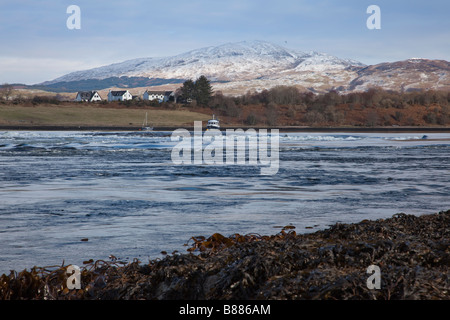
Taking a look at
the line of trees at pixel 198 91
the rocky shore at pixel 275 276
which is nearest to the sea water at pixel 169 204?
the rocky shore at pixel 275 276

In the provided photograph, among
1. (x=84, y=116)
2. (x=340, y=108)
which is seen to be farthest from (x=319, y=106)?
(x=84, y=116)

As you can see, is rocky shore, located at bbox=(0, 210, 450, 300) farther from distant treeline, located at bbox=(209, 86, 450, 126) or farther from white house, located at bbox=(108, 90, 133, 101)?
white house, located at bbox=(108, 90, 133, 101)

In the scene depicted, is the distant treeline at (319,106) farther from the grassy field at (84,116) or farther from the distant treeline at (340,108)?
the grassy field at (84,116)

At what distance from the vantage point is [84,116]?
287 feet

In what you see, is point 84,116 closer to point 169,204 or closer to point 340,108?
point 340,108

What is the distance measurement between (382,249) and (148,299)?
89.5 inches

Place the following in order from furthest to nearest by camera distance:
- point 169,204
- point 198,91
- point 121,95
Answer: point 121,95, point 198,91, point 169,204

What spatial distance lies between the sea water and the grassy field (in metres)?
64.2

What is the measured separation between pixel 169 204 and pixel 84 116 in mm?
79817

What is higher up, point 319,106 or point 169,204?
point 319,106

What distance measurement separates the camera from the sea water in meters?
7.30

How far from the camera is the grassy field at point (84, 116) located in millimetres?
81419

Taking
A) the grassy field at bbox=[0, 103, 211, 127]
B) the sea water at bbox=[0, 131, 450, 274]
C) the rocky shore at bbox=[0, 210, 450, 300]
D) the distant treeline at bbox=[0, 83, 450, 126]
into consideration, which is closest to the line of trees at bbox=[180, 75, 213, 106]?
the distant treeline at bbox=[0, 83, 450, 126]
